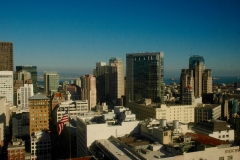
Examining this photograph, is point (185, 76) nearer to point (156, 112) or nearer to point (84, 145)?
point (156, 112)

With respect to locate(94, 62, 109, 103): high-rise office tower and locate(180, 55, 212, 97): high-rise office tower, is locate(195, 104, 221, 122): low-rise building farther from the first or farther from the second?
locate(94, 62, 109, 103): high-rise office tower

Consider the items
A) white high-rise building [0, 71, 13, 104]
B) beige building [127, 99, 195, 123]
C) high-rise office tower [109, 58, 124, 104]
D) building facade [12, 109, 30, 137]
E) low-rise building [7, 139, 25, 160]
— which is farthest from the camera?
high-rise office tower [109, 58, 124, 104]

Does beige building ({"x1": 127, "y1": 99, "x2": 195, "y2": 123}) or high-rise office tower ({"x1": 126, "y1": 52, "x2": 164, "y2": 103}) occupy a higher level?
high-rise office tower ({"x1": 126, "y1": 52, "x2": 164, "y2": 103})

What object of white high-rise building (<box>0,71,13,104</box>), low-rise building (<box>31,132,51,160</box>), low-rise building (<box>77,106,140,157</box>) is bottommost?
low-rise building (<box>31,132,51,160</box>)

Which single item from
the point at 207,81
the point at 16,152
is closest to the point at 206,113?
the point at 207,81

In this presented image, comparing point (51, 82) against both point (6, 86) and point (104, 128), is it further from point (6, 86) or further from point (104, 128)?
point (104, 128)

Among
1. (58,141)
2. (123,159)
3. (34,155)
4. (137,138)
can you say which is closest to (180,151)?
(123,159)

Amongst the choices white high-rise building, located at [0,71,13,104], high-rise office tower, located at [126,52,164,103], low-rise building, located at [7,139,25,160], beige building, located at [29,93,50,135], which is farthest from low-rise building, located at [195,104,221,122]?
white high-rise building, located at [0,71,13,104]

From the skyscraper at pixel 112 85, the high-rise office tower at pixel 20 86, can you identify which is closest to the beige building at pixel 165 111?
the skyscraper at pixel 112 85
